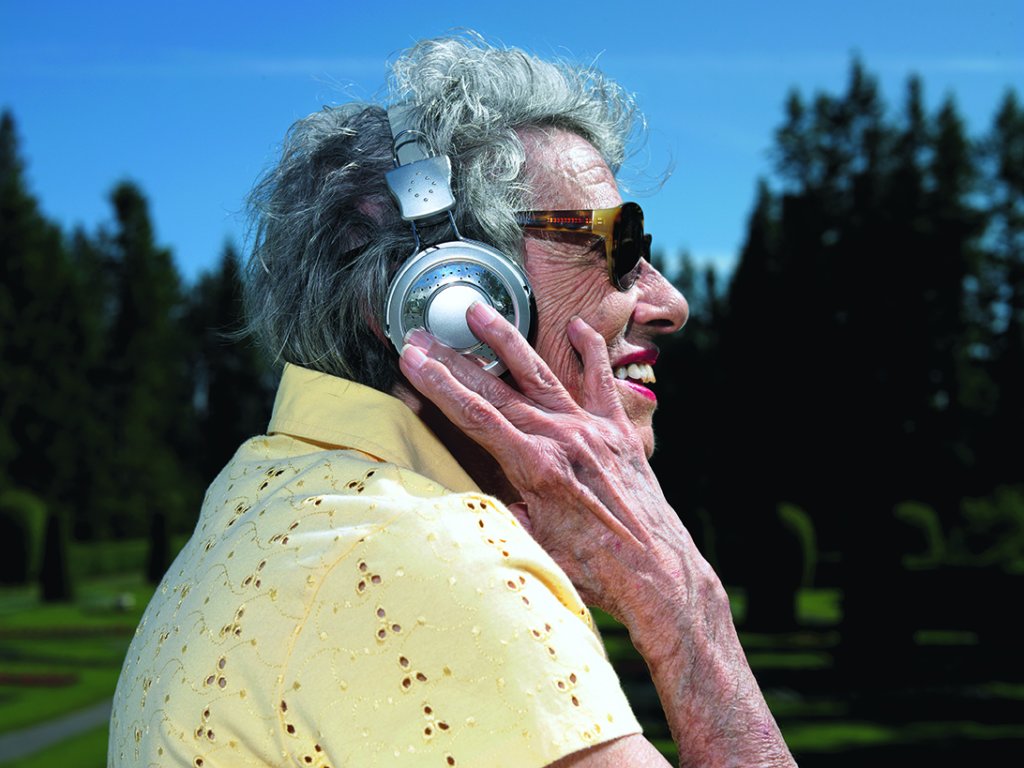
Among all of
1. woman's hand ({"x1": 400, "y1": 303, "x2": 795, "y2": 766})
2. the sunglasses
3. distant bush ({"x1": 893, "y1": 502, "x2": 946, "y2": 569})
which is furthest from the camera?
distant bush ({"x1": 893, "y1": 502, "x2": 946, "y2": 569})

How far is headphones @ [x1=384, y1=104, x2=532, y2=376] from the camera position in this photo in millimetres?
1966

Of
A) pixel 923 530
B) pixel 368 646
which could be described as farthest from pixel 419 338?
pixel 923 530

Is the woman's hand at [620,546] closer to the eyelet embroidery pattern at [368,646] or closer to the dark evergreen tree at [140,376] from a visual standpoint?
the eyelet embroidery pattern at [368,646]

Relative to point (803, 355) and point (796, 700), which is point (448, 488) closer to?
point (796, 700)

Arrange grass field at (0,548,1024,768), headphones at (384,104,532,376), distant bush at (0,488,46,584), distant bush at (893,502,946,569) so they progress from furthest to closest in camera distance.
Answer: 1. distant bush at (893,502,946,569)
2. distant bush at (0,488,46,584)
3. grass field at (0,548,1024,768)
4. headphones at (384,104,532,376)

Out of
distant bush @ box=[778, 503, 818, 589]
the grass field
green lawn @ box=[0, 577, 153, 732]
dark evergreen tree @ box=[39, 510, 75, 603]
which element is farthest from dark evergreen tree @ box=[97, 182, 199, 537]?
distant bush @ box=[778, 503, 818, 589]

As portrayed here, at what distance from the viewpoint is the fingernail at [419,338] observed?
1938 millimetres

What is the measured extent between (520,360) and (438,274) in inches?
8.7

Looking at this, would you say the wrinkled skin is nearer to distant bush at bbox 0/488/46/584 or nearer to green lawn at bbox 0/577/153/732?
green lawn at bbox 0/577/153/732

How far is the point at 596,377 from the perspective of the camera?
6.54ft

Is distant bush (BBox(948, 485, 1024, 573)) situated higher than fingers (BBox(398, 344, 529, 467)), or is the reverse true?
fingers (BBox(398, 344, 529, 467))

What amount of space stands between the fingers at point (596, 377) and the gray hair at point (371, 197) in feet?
0.71

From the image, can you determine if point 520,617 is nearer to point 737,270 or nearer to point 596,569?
point 596,569

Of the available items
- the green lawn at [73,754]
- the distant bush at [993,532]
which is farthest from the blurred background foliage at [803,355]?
the green lawn at [73,754]
